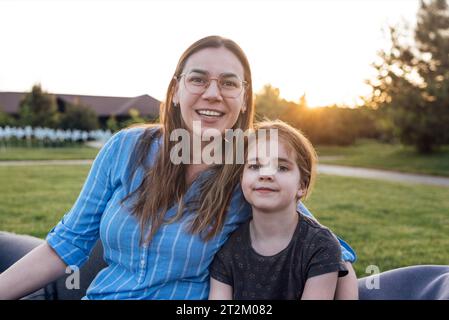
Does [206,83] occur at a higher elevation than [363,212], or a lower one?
higher

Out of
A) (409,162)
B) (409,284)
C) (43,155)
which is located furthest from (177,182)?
(43,155)

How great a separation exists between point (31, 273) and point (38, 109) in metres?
24.9

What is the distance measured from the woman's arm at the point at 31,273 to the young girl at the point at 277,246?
1.86 feet

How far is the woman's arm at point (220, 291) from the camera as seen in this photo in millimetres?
1612

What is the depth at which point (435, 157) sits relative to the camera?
1577cm

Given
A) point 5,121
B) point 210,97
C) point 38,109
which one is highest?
point 38,109

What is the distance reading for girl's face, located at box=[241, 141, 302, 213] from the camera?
5.17 ft

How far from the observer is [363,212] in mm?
6293

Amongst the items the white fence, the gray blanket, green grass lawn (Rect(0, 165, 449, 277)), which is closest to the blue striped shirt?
the gray blanket

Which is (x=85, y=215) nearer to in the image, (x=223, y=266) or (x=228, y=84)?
(x=223, y=266)

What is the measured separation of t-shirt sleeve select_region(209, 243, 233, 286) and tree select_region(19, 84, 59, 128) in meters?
23.6

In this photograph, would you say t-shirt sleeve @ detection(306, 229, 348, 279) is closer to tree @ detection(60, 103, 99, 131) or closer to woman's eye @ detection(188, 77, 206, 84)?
woman's eye @ detection(188, 77, 206, 84)

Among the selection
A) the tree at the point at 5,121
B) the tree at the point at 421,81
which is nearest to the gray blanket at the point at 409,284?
the tree at the point at 421,81

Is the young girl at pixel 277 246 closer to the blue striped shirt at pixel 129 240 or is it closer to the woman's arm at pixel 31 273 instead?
the blue striped shirt at pixel 129 240
